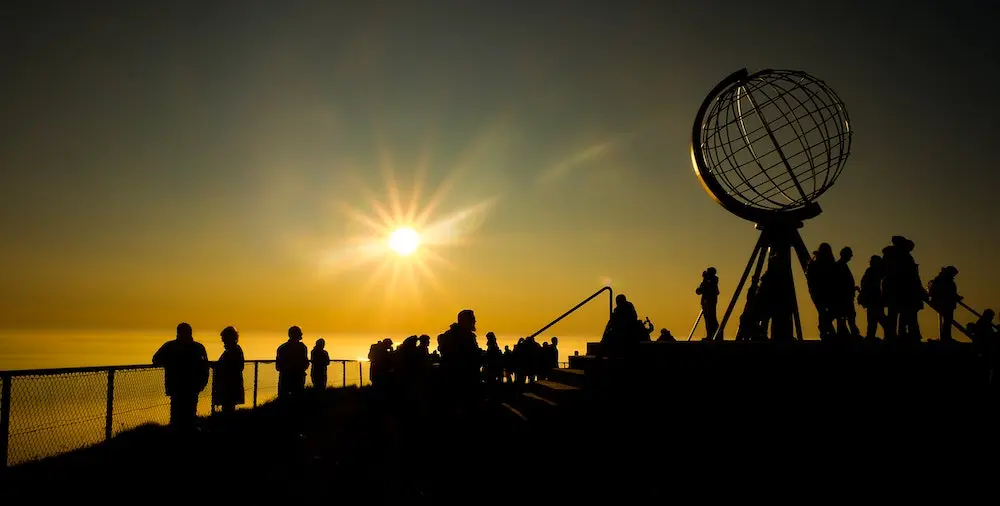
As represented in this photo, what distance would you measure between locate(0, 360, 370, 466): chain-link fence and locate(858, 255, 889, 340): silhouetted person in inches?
441

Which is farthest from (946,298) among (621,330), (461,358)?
(461,358)

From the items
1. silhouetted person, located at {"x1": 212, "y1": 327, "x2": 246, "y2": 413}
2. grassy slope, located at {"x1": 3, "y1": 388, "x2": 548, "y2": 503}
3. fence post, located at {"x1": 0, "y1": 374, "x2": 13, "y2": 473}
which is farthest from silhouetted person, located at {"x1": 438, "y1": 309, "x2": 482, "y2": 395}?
fence post, located at {"x1": 0, "y1": 374, "x2": 13, "y2": 473}

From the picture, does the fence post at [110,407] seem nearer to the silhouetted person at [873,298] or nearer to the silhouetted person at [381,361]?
the silhouetted person at [381,361]

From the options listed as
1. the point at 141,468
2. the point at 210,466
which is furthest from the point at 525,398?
the point at 141,468

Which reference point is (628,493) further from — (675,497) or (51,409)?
(51,409)

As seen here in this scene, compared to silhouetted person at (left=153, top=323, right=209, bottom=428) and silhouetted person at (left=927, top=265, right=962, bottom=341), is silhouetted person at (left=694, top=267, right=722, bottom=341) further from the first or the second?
silhouetted person at (left=153, top=323, right=209, bottom=428)

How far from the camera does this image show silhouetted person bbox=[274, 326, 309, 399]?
1303 cm

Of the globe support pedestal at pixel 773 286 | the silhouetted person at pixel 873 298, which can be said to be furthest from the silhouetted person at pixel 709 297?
the silhouetted person at pixel 873 298

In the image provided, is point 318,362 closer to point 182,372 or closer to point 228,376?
point 228,376

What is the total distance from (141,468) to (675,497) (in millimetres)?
6027

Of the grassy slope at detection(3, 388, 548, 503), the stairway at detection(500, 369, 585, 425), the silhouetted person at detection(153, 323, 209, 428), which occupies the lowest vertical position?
the grassy slope at detection(3, 388, 548, 503)

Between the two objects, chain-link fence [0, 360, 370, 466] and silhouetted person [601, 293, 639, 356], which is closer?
chain-link fence [0, 360, 370, 466]

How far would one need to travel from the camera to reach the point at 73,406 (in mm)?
8000

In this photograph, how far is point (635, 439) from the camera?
8438 millimetres
